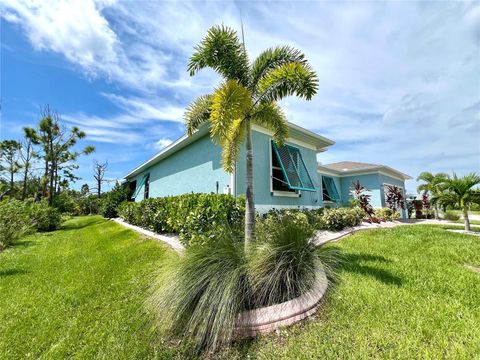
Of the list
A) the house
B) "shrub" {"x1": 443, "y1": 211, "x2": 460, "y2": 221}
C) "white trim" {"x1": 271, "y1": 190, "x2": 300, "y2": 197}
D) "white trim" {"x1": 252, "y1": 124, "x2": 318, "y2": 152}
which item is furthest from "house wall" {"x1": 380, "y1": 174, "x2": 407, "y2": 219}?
"white trim" {"x1": 271, "y1": 190, "x2": 300, "y2": 197}

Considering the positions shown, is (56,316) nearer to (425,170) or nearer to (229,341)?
(229,341)

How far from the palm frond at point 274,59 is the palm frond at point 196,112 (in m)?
1.46

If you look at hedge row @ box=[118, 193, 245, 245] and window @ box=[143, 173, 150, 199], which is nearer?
hedge row @ box=[118, 193, 245, 245]

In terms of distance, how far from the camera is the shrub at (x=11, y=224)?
9614 millimetres

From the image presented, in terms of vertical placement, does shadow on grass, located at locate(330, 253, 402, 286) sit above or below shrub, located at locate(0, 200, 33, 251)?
below

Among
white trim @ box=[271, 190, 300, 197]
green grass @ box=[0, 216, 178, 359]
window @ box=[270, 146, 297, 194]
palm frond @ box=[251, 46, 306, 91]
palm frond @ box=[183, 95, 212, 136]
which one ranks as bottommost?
green grass @ box=[0, 216, 178, 359]

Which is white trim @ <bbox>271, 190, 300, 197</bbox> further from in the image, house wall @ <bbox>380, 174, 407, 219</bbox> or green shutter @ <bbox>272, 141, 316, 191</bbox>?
house wall @ <bbox>380, 174, 407, 219</bbox>

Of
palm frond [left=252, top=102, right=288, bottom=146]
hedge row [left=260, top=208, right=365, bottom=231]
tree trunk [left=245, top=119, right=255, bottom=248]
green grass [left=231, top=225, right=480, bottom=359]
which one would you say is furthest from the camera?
hedge row [left=260, top=208, right=365, bottom=231]

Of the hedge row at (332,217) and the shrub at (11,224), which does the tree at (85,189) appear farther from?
the hedge row at (332,217)

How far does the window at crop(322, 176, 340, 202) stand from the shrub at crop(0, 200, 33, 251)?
56.6 ft

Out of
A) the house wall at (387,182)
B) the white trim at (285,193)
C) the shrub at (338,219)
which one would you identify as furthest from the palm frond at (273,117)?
the house wall at (387,182)

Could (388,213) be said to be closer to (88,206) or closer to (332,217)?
(332,217)

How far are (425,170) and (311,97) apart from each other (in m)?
21.4

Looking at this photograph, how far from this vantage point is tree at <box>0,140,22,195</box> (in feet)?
74.8
